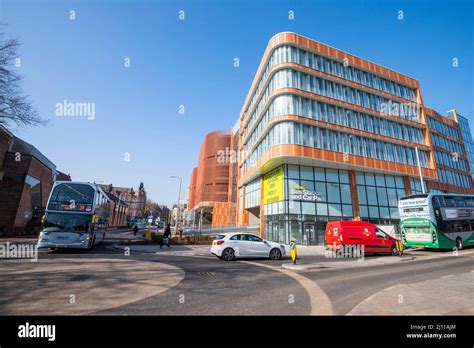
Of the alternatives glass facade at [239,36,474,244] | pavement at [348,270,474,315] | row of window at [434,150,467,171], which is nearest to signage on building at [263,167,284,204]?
glass facade at [239,36,474,244]

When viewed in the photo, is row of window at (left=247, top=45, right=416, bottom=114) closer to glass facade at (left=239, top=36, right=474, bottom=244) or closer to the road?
glass facade at (left=239, top=36, right=474, bottom=244)

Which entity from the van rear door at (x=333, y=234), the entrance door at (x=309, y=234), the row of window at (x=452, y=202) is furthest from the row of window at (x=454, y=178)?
the van rear door at (x=333, y=234)

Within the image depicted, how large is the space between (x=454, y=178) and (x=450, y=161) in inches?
132

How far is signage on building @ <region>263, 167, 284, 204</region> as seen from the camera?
25.3m

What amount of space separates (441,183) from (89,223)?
52.3 metres

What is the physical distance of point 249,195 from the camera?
1426 inches

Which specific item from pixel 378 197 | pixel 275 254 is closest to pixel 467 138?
pixel 378 197

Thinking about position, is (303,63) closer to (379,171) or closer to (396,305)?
(379,171)

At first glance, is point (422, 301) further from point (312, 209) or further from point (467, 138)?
point (467, 138)

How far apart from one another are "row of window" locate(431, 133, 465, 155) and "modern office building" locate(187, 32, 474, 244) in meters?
12.5

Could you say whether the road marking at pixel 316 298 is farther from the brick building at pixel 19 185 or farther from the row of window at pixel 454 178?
the row of window at pixel 454 178

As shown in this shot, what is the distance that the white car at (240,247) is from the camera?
12.3m

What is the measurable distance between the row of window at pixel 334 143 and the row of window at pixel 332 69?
809cm
